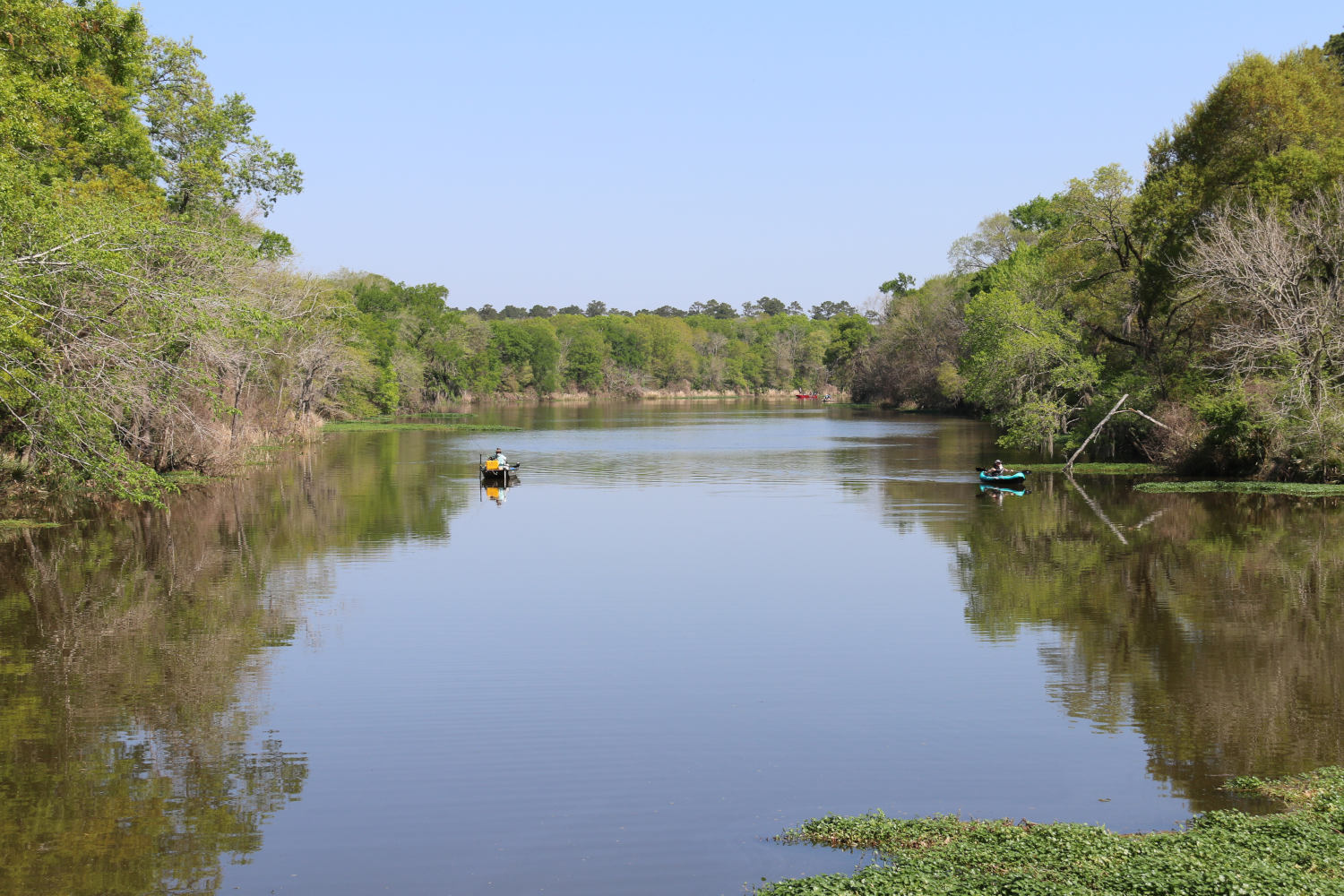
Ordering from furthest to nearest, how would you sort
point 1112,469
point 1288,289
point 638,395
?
1. point 638,395
2. point 1112,469
3. point 1288,289

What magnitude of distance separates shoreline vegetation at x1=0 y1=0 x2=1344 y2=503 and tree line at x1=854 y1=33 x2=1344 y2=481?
4.1 inches

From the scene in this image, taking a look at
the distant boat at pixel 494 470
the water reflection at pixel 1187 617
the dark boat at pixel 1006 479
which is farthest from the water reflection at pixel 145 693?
the dark boat at pixel 1006 479

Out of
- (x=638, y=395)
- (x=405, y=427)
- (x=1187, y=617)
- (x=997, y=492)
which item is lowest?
(x=1187, y=617)

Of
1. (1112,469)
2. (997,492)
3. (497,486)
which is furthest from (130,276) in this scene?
(1112,469)

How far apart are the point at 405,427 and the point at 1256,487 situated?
62.5 meters

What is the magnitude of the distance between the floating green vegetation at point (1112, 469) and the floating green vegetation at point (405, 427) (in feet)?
149

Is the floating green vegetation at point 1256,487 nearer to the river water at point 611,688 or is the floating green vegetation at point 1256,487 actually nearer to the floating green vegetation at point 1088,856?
the river water at point 611,688

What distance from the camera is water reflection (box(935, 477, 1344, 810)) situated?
12.7 m

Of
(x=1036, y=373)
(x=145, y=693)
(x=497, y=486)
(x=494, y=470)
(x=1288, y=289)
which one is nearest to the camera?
(x=145, y=693)

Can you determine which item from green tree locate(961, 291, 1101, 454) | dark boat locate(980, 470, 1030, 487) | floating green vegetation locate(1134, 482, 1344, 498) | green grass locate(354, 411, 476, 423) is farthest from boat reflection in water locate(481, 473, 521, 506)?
green grass locate(354, 411, 476, 423)

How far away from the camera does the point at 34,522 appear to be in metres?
29.1

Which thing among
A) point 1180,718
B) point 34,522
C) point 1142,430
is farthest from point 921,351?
point 1180,718

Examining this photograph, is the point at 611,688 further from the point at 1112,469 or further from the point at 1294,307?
the point at 1112,469

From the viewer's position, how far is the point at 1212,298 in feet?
132
